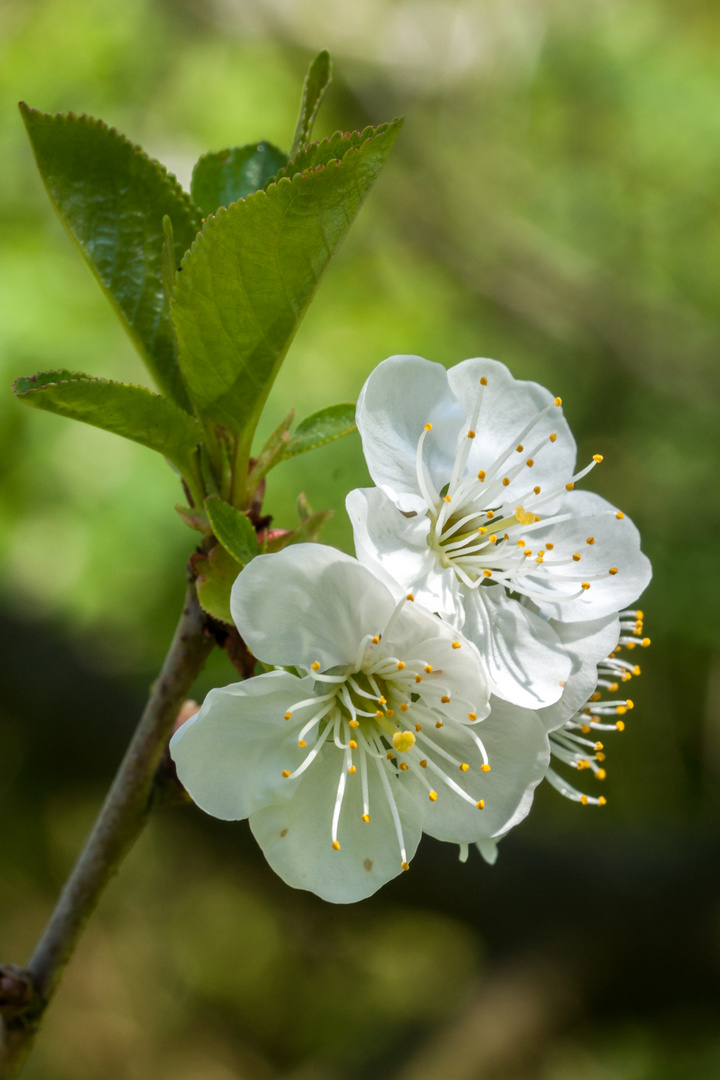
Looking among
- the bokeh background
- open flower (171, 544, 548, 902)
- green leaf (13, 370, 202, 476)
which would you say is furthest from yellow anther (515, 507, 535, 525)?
the bokeh background

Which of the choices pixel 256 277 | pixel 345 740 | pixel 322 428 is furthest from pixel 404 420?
pixel 345 740

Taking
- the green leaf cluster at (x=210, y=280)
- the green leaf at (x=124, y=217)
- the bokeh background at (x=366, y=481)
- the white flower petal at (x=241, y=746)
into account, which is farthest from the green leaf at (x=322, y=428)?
the bokeh background at (x=366, y=481)

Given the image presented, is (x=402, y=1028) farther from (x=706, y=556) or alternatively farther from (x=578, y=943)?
(x=706, y=556)

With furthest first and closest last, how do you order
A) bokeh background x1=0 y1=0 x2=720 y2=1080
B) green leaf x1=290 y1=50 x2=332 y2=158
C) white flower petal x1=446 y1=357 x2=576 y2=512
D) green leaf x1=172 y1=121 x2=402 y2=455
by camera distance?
bokeh background x1=0 y1=0 x2=720 y2=1080
white flower petal x1=446 y1=357 x2=576 y2=512
green leaf x1=290 y1=50 x2=332 y2=158
green leaf x1=172 y1=121 x2=402 y2=455

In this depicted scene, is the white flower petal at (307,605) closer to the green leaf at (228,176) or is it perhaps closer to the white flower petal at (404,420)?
the white flower petal at (404,420)

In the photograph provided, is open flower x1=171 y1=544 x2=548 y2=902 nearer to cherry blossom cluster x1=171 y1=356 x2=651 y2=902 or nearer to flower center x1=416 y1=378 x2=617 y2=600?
cherry blossom cluster x1=171 y1=356 x2=651 y2=902

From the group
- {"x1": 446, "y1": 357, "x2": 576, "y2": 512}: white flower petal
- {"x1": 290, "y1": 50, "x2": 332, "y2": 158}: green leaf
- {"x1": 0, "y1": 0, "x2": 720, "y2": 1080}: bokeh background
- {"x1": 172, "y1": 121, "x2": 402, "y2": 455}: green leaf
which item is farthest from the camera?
{"x1": 0, "y1": 0, "x2": 720, "y2": 1080}: bokeh background
